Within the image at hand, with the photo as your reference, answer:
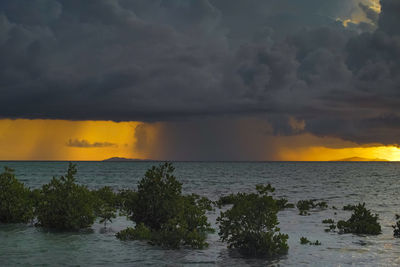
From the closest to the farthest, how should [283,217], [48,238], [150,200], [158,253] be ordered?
1. [158,253]
2. [48,238]
3. [150,200]
4. [283,217]

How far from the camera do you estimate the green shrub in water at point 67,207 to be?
928 inches

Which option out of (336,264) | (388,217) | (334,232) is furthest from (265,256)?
(388,217)

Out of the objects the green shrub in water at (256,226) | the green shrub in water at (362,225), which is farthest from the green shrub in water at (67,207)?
the green shrub in water at (362,225)

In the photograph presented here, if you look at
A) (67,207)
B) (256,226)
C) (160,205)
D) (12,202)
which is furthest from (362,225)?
(12,202)

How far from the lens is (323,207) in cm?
4153

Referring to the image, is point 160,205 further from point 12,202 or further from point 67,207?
point 12,202

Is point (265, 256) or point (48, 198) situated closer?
point (265, 256)

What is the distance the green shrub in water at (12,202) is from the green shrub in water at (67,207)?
8.42 ft

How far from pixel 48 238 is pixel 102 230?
3778 mm

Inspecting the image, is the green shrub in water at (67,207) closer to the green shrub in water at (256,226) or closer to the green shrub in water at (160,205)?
the green shrub in water at (160,205)

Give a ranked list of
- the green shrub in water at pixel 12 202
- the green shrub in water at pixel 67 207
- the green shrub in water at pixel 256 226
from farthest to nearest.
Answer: the green shrub in water at pixel 12 202 → the green shrub in water at pixel 67 207 → the green shrub in water at pixel 256 226

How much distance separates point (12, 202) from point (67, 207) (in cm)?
500

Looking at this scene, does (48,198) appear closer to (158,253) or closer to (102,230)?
(102,230)

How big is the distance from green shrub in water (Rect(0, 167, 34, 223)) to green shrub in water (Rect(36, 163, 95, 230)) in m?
2.57
